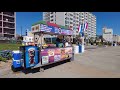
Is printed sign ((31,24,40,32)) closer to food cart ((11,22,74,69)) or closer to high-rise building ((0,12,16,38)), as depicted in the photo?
food cart ((11,22,74,69))

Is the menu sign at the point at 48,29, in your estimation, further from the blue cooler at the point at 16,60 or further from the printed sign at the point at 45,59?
the blue cooler at the point at 16,60

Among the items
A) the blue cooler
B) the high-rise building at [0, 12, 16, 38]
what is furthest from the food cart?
the high-rise building at [0, 12, 16, 38]

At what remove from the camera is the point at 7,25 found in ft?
232

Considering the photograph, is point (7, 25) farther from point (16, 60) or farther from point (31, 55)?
point (31, 55)

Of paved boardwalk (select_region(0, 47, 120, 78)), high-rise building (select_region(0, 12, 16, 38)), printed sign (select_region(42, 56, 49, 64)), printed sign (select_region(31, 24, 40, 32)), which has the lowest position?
paved boardwalk (select_region(0, 47, 120, 78))

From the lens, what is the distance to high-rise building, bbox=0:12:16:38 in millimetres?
67750

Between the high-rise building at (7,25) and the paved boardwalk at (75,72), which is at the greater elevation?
the high-rise building at (7,25)

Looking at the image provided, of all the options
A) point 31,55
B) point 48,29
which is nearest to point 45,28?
point 48,29

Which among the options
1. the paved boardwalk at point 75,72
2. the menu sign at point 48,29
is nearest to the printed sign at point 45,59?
the paved boardwalk at point 75,72

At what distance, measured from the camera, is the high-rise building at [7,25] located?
67.8 m

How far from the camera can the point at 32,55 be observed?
30.9 ft

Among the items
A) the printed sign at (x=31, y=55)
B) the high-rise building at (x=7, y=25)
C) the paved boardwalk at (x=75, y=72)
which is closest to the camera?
the paved boardwalk at (x=75, y=72)
